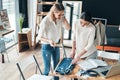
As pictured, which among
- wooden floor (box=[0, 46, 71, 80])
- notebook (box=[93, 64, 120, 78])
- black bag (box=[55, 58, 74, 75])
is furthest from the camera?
wooden floor (box=[0, 46, 71, 80])

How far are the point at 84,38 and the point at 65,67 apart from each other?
0.48 metres

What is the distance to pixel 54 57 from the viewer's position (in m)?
2.97

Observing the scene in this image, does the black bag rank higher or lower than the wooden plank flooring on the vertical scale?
higher

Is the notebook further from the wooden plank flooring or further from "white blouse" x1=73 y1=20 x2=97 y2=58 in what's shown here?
the wooden plank flooring

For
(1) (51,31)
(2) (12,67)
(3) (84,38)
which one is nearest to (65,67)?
(3) (84,38)

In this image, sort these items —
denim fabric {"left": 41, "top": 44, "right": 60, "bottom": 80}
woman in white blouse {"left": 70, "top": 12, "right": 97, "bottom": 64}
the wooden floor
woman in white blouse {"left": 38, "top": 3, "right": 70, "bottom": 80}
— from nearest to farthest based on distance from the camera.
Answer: woman in white blouse {"left": 70, "top": 12, "right": 97, "bottom": 64} < woman in white blouse {"left": 38, "top": 3, "right": 70, "bottom": 80} < denim fabric {"left": 41, "top": 44, "right": 60, "bottom": 80} < the wooden floor

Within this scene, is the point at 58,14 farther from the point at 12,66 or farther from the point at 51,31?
the point at 12,66

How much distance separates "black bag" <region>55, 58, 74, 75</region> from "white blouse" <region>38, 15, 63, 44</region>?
407mm

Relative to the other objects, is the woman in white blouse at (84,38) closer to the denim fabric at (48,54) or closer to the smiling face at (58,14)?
the smiling face at (58,14)

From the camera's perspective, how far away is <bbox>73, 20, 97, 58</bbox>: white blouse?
8.34ft

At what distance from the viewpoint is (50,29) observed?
2.77m

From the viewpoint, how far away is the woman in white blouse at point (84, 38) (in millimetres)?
2539

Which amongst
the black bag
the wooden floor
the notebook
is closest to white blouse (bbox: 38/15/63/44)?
the black bag

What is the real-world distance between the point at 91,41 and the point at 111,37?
2.37m
